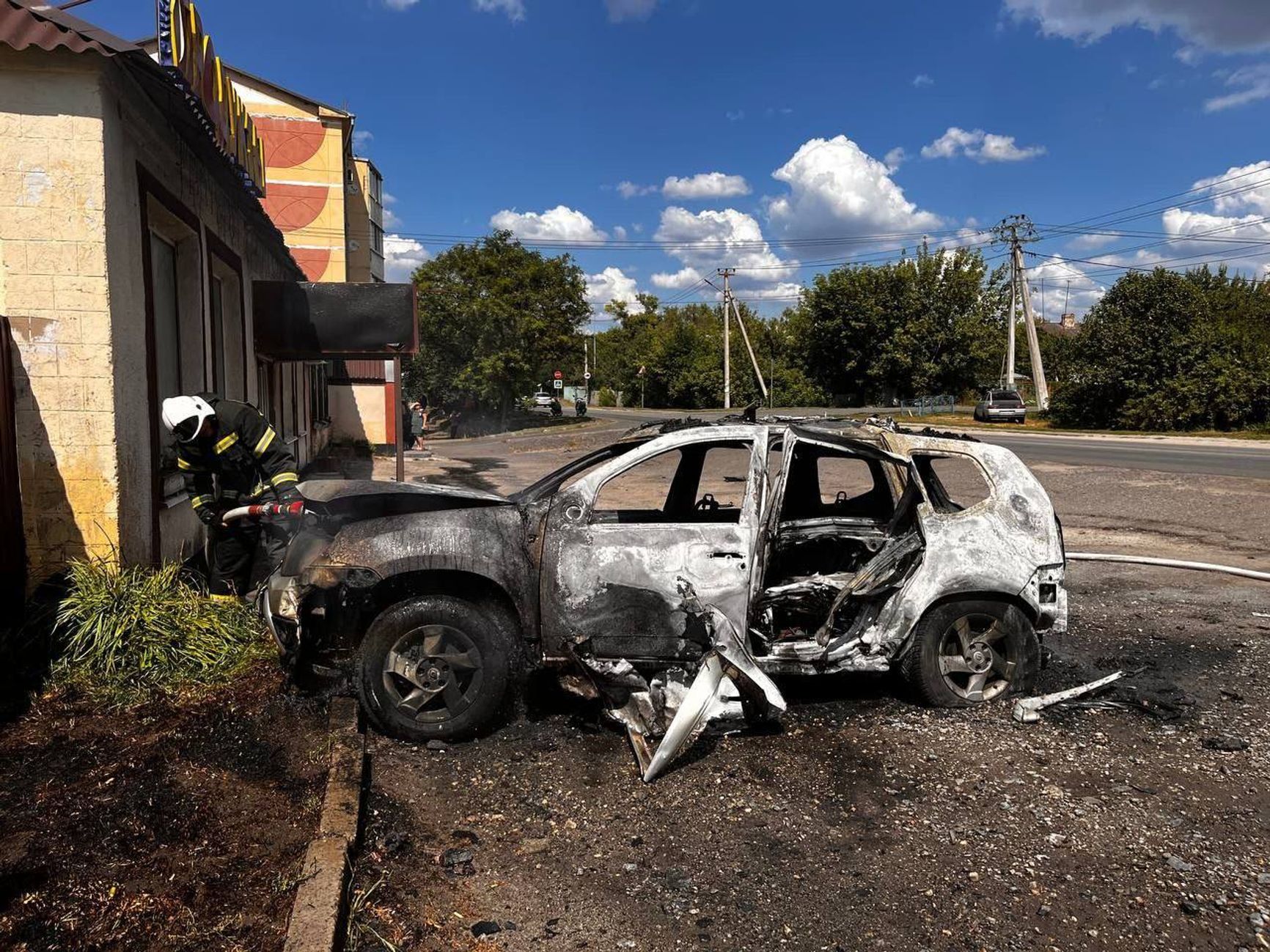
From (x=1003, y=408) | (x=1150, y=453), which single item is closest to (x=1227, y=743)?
(x=1150, y=453)

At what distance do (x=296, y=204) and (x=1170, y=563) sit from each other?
2295 cm

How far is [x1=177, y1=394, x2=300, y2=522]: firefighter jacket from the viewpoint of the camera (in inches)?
223

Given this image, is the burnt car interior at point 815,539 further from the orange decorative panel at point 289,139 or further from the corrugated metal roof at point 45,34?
the orange decorative panel at point 289,139

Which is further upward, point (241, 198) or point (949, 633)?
point (241, 198)

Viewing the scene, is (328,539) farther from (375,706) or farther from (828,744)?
(828,744)

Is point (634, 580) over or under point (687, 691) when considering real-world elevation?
over

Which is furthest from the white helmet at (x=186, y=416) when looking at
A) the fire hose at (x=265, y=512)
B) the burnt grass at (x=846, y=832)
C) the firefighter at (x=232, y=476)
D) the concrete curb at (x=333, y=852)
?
the burnt grass at (x=846, y=832)

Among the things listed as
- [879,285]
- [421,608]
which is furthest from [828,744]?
[879,285]

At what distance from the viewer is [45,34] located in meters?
5.16

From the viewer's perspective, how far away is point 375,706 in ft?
14.0

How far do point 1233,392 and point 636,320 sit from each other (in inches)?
2546

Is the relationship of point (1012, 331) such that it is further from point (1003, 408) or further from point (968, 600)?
point (968, 600)

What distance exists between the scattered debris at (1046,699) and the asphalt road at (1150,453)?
11316 millimetres

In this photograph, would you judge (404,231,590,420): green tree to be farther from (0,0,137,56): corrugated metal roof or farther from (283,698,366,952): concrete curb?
(283,698,366,952): concrete curb
